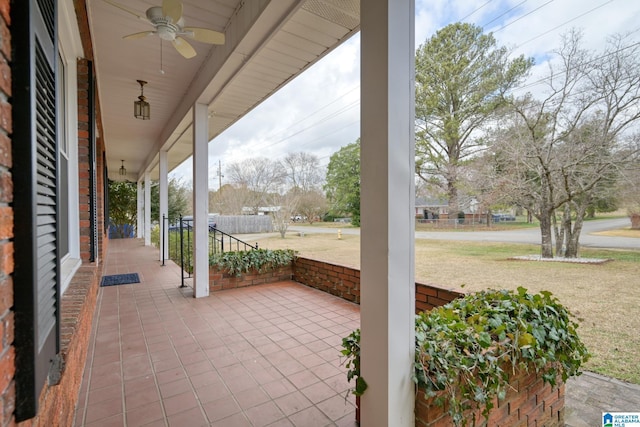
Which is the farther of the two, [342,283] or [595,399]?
[342,283]

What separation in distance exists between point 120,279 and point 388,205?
5242 mm

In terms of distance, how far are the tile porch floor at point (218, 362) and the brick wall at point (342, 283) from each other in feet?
0.56

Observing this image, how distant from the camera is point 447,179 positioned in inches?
160

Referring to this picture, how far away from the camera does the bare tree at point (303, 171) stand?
12258 mm

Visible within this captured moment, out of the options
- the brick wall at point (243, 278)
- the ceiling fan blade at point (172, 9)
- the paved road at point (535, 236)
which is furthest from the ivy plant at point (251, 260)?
Result: the ceiling fan blade at point (172, 9)

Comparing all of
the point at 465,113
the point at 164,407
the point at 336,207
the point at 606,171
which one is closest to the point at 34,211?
the point at 164,407

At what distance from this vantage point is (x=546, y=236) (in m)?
3.24

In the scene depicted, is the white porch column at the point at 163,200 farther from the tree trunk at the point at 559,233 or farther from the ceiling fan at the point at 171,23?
the tree trunk at the point at 559,233

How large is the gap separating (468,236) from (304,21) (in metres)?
3.02

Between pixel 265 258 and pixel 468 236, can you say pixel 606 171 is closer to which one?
pixel 468 236

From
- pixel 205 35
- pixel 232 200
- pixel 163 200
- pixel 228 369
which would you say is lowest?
pixel 228 369

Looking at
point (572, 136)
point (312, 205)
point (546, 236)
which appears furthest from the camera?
point (312, 205)

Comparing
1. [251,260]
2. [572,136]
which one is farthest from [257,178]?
[572,136]

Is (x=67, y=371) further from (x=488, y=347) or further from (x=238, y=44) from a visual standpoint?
(x=238, y=44)
